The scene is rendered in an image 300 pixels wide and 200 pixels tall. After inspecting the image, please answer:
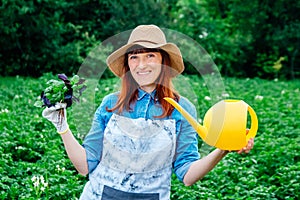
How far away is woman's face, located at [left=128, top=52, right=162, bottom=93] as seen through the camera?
220 centimetres

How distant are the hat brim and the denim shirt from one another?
118mm

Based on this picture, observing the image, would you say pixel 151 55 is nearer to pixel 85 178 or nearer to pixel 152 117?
pixel 152 117

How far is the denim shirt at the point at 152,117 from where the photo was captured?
7.45 feet

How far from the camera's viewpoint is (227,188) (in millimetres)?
4051

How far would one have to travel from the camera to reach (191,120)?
2057mm

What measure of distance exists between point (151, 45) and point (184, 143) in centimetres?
41

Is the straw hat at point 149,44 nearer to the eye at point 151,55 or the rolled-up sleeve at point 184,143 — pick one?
the eye at point 151,55

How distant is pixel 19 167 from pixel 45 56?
8.67 m

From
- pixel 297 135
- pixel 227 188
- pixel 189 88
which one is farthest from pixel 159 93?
pixel 297 135

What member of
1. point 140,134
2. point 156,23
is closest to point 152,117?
point 140,134

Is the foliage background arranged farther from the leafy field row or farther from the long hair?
the long hair

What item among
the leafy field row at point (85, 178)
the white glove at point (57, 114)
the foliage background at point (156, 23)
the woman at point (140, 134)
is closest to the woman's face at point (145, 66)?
the woman at point (140, 134)

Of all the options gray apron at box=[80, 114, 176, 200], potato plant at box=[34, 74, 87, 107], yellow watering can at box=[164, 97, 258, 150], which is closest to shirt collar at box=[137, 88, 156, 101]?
gray apron at box=[80, 114, 176, 200]

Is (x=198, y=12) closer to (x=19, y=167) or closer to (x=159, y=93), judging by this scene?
(x=19, y=167)
